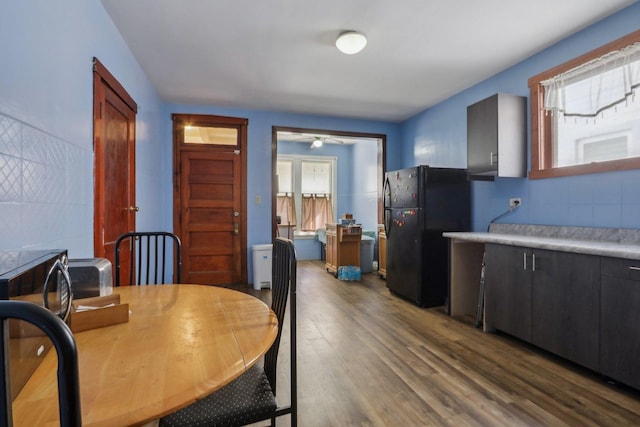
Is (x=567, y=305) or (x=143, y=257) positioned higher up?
(x=143, y=257)

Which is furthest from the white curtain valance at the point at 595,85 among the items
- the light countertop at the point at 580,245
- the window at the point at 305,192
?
the window at the point at 305,192

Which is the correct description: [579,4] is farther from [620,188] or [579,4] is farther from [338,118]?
[338,118]

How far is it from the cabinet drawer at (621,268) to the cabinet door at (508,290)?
52 centimetres

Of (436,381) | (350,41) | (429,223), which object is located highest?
(350,41)

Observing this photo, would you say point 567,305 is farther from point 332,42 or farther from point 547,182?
point 332,42

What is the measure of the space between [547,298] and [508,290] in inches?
13.3

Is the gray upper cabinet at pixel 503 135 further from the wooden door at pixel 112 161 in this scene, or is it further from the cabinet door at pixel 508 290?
the wooden door at pixel 112 161

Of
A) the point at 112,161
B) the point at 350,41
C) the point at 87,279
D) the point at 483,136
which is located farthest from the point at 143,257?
the point at 483,136

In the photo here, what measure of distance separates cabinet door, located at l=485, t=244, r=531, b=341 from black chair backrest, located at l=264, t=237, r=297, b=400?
81.8 inches

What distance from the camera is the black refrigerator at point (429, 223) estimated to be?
3.66 meters

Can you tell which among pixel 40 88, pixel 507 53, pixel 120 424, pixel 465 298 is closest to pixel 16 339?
pixel 120 424

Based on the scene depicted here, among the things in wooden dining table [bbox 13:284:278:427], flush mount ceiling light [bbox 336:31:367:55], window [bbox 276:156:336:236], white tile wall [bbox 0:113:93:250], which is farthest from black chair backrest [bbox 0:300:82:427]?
window [bbox 276:156:336:236]

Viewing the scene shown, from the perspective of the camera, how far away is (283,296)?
4.23ft

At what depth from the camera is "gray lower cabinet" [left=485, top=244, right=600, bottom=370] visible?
2100 millimetres
